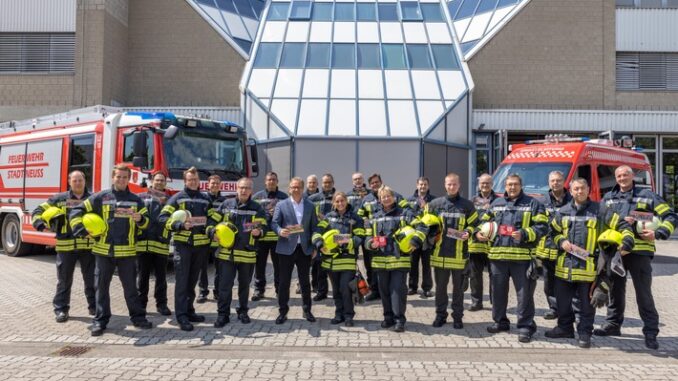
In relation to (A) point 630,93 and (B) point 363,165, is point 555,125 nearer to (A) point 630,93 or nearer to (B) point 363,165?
(A) point 630,93

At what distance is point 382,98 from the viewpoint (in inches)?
671

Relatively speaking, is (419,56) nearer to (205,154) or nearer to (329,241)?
(205,154)

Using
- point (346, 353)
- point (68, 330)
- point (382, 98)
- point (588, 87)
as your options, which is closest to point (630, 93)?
point (588, 87)

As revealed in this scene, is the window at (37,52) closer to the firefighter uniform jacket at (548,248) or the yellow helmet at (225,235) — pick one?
the yellow helmet at (225,235)

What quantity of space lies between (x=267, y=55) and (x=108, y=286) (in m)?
14.6

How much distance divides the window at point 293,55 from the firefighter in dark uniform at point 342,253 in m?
13.0

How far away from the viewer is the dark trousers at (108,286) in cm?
586

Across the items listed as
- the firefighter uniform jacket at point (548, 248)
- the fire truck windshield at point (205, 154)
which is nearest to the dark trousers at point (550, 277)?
the firefighter uniform jacket at point (548, 248)

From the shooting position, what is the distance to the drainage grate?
5141 mm

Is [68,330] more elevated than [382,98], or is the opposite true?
[382,98]

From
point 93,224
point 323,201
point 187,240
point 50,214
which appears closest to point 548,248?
point 323,201

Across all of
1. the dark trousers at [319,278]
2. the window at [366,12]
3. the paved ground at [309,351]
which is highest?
the window at [366,12]

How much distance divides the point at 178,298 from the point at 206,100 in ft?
48.4

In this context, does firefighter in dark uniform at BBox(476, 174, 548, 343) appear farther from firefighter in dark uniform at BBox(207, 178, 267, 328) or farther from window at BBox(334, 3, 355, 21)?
window at BBox(334, 3, 355, 21)
